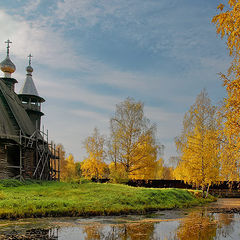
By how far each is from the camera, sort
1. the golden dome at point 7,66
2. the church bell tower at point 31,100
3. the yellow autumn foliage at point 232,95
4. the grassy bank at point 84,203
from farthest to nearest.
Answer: the church bell tower at point 31,100 → the golden dome at point 7,66 → the grassy bank at point 84,203 → the yellow autumn foliage at point 232,95

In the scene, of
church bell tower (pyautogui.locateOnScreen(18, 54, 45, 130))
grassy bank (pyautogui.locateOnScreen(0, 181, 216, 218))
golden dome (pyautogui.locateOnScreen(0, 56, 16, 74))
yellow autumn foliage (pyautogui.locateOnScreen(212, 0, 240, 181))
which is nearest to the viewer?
yellow autumn foliage (pyautogui.locateOnScreen(212, 0, 240, 181))

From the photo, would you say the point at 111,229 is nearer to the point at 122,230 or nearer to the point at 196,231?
the point at 122,230

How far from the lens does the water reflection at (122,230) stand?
7598 millimetres

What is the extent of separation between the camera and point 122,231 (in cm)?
828

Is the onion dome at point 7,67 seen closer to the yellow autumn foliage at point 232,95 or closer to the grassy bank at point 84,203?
the grassy bank at point 84,203

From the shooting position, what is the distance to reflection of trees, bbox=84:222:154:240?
7.55 metres

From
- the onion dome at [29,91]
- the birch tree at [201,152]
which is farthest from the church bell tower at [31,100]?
the birch tree at [201,152]

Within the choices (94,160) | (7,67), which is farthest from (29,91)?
(94,160)

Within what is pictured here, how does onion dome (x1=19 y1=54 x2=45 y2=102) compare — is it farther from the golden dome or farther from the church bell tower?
the golden dome

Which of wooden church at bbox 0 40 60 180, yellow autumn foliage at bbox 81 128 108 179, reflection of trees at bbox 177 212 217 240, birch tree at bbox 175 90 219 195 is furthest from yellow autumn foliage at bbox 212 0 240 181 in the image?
yellow autumn foliage at bbox 81 128 108 179

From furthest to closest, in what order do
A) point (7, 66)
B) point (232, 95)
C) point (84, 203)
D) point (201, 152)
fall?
point (7, 66) → point (201, 152) → point (84, 203) → point (232, 95)

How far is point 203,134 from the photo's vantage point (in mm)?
24234

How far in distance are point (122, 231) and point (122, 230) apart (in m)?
0.16

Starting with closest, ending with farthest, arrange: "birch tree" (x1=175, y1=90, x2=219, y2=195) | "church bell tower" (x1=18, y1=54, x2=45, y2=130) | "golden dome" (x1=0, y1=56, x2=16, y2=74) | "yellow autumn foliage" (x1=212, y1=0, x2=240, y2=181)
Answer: "yellow autumn foliage" (x1=212, y1=0, x2=240, y2=181)
"birch tree" (x1=175, y1=90, x2=219, y2=195)
"golden dome" (x1=0, y1=56, x2=16, y2=74)
"church bell tower" (x1=18, y1=54, x2=45, y2=130)
